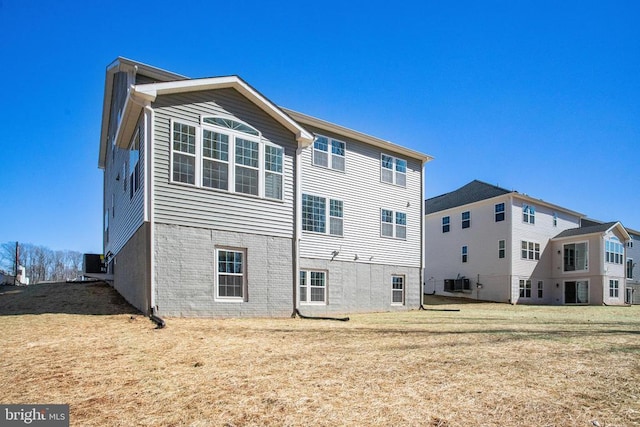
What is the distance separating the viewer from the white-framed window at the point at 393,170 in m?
19.0

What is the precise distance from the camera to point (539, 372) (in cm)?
550

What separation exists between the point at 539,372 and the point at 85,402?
5349 millimetres

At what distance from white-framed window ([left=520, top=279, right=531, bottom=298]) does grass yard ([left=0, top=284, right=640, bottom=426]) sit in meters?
21.4

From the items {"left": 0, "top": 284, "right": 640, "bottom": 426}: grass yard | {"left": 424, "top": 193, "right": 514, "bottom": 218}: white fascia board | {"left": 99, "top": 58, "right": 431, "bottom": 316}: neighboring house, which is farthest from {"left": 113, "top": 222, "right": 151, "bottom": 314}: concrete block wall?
{"left": 424, "top": 193, "right": 514, "bottom": 218}: white fascia board

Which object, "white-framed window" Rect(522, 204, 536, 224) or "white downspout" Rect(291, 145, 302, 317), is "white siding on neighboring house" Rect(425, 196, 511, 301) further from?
"white downspout" Rect(291, 145, 302, 317)

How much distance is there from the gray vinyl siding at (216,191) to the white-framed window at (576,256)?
26.0 metres

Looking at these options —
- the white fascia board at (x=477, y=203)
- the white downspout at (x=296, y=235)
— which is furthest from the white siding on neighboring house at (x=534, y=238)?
the white downspout at (x=296, y=235)

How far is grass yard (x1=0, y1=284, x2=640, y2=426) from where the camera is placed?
13.1 feet

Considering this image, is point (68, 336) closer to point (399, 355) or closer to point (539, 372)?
point (399, 355)

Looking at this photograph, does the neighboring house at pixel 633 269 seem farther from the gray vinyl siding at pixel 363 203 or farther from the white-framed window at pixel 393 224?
the white-framed window at pixel 393 224

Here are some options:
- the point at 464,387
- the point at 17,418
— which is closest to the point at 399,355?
the point at 464,387

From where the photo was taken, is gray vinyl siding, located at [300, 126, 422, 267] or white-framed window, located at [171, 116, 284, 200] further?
gray vinyl siding, located at [300, 126, 422, 267]

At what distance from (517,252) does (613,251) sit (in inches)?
350

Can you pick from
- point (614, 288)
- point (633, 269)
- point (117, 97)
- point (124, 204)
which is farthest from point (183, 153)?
point (633, 269)
